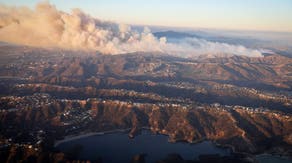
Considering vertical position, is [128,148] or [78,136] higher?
[78,136]

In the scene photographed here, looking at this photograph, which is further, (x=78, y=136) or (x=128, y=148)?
(x=78, y=136)

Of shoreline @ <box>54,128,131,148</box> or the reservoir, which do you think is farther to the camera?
shoreline @ <box>54,128,131,148</box>

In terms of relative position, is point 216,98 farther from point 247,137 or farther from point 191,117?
point 247,137

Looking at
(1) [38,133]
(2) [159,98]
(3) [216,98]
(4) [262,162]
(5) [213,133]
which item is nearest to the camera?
(4) [262,162]

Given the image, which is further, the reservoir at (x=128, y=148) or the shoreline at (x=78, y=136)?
the shoreline at (x=78, y=136)

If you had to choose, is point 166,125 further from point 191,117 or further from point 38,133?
point 38,133

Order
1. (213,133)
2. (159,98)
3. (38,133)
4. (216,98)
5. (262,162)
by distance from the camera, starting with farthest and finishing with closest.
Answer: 1. (216,98)
2. (159,98)
3. (213,133)
4. (38,133)
5. (262,162)

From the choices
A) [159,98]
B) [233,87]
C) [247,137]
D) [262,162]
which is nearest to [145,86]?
[159,98]

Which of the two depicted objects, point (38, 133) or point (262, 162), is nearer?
point (262, 162)
